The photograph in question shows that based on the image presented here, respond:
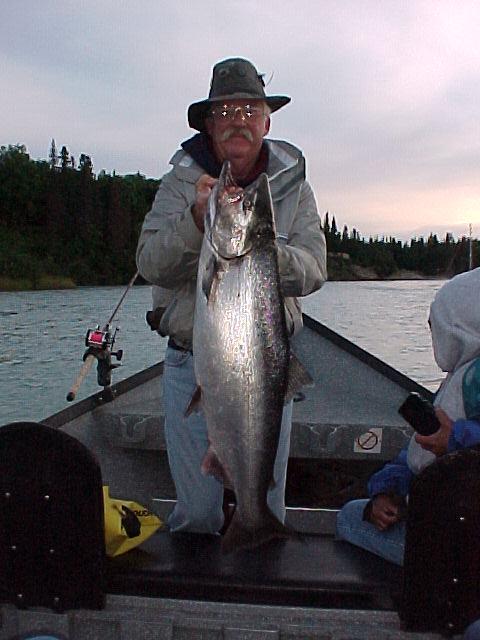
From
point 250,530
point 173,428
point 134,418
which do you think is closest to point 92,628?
point 250,530

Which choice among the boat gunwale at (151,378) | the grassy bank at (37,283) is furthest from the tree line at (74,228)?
the boat gunwale at (151,378)

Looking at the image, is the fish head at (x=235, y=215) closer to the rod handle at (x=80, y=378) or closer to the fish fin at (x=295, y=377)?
the fish fin at (x=295, y=377)

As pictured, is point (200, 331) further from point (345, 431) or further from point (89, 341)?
point (89, 341)

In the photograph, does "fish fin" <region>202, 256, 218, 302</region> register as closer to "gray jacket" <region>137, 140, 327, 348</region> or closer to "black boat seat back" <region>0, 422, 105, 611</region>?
"gray jacket" <region>137, 140, 327, 348</region>

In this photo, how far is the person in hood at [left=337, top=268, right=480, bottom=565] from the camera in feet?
8.16

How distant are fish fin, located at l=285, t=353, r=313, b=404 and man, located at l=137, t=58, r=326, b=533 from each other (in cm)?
38

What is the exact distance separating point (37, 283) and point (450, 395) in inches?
2549

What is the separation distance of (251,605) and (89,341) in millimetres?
4112

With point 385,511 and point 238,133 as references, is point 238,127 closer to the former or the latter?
point 238,133

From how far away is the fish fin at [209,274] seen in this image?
249cm

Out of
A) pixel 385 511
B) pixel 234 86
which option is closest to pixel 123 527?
pixel 385 511

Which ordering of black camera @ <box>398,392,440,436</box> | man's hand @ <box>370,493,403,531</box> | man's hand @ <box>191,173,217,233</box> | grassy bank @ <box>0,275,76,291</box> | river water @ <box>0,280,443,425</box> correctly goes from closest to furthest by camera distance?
black camera @ <box>398,392,440,436</box> < man's hand @ <box>191,173,217,233</box> < man's hand @ <box>370,493,403,531</box> < river water @ <box>0,280,443,425</box> < grassy bank @ <box>0,275,76,291</box>

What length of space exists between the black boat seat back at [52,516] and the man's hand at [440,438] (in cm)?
120

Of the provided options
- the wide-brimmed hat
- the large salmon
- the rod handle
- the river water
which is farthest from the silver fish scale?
the river water
